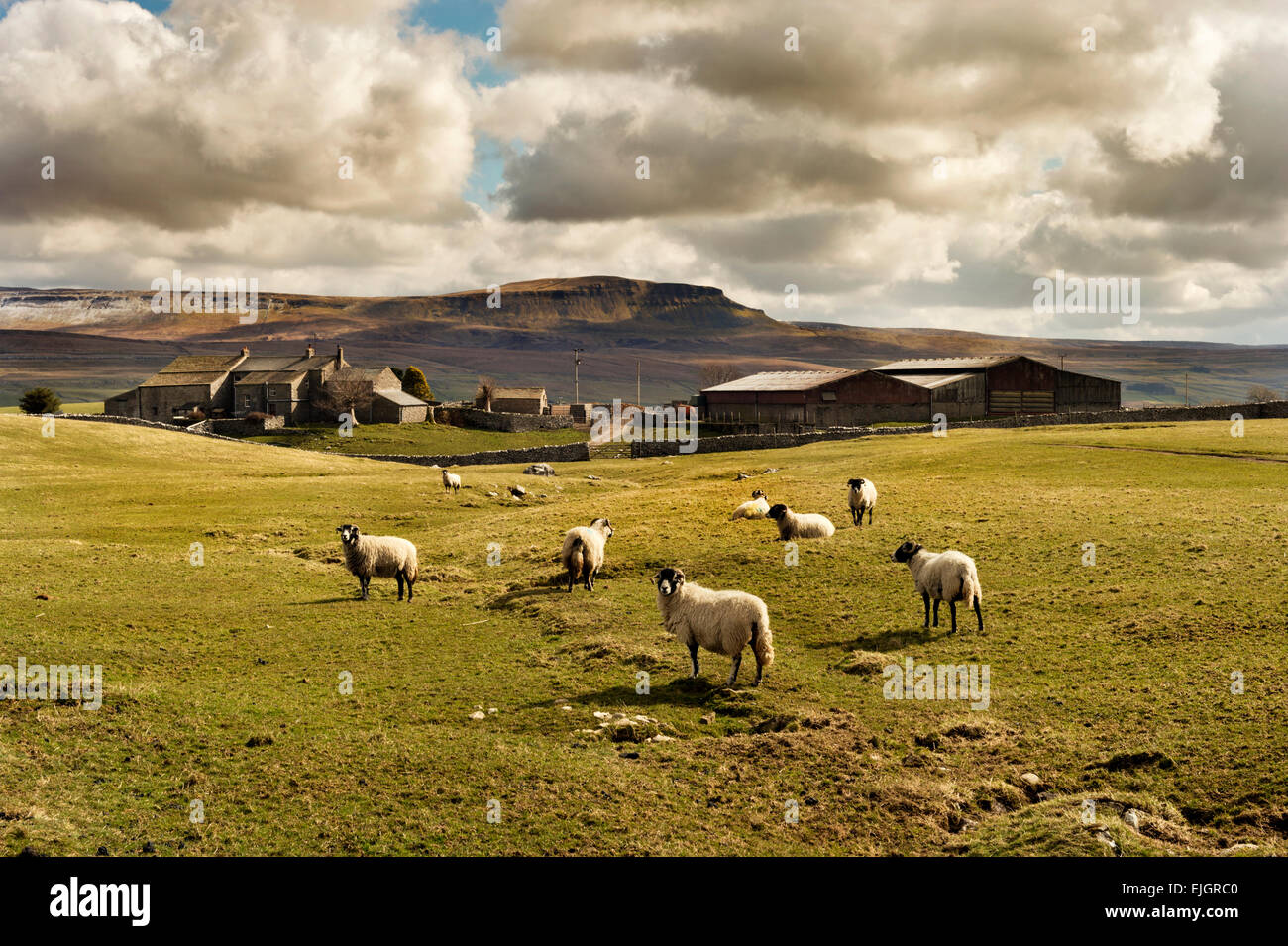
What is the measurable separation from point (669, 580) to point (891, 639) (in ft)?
18.7

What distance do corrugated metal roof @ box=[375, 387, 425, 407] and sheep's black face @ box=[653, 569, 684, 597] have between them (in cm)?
10941

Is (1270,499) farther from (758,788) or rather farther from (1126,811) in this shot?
(758,788)

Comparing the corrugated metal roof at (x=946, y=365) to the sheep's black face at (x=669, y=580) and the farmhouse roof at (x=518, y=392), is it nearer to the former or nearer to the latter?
the farmhouse roof at (x=518, y=392)

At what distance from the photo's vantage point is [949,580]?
66.0ft

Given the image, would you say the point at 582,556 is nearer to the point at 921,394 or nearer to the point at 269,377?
the point at 921,394

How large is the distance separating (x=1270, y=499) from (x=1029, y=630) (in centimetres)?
1773

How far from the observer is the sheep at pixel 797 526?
2967cm

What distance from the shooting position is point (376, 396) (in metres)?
122

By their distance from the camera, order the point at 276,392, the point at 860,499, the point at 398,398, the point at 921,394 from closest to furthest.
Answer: the point at 860,499, the point at 921,394, the point at 398,398, the point at 276,392

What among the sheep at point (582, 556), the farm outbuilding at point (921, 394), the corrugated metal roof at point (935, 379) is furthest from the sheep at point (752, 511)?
the corrugated metal roof at point (935, 379)

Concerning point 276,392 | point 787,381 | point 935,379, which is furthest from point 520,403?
point 935,379

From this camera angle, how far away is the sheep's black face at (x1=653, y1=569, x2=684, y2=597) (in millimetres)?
18016

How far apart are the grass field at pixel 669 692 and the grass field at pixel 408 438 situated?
65.7 meters

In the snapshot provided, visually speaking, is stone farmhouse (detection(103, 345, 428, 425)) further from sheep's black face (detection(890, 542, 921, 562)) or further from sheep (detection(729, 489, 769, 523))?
sheep's black face (detection(890, 542, 921, 562))
